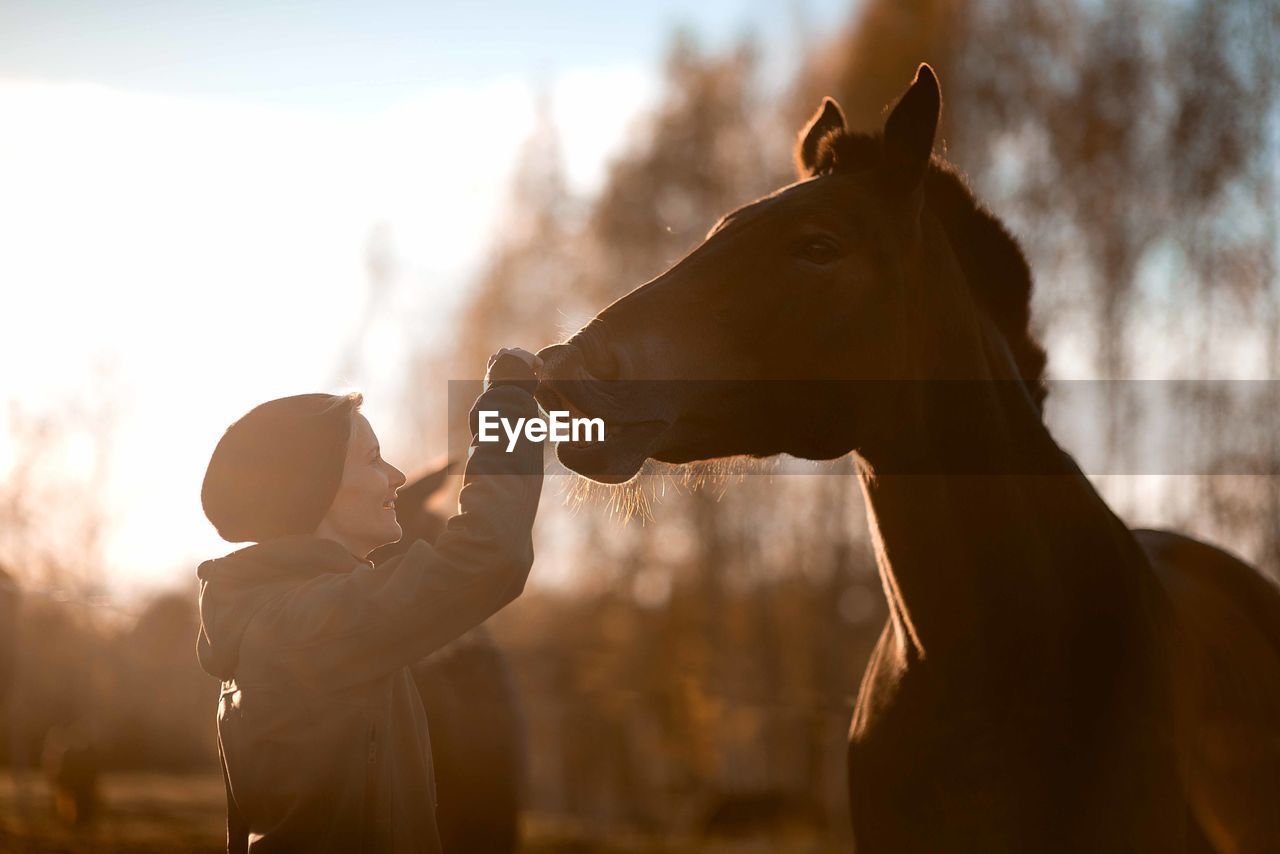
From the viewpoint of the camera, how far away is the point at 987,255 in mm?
3016

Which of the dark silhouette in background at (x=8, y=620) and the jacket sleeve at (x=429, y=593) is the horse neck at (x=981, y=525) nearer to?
the jacket sleeve at (x=429, y=593)

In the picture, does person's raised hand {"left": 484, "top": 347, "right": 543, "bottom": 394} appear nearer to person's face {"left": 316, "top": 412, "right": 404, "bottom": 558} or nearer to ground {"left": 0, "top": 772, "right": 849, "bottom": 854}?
person's face {"left": 316, "top": 412, "right": 404, "bottom": 558}

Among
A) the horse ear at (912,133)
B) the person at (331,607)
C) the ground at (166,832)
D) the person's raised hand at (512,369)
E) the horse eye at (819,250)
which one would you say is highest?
the horse ear at (912,133)

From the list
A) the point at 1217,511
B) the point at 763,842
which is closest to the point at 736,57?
the point at 1217,511

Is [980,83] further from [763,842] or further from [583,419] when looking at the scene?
[583,419]

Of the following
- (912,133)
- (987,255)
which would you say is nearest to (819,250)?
(912,133)

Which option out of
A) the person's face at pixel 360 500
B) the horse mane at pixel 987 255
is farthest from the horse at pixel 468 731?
the horse mane at pixel 987 255

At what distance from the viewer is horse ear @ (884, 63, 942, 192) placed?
273cm

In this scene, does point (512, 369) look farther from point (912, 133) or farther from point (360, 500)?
point (912, 133)

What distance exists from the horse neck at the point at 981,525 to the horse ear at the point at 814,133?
778mm

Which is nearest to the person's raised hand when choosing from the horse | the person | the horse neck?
the person

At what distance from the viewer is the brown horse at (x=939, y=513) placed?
245 cm

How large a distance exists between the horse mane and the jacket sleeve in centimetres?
153

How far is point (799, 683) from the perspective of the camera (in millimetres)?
20359
